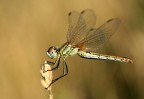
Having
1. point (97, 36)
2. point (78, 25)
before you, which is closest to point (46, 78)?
point (78, 25)

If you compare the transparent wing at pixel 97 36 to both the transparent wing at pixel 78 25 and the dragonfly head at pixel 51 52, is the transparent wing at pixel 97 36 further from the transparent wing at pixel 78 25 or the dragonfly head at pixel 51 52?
the dragonfly head at pixel 51 52

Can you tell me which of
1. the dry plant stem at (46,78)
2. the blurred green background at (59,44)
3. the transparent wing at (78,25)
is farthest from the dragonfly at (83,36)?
the dry plant stem at (46,78)

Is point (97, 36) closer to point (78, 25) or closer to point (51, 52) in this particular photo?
point (78, 25)

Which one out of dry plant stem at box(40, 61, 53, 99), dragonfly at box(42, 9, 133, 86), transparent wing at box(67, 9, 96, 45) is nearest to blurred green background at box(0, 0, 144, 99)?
dragonfly at box(42, 9, 133, 86)

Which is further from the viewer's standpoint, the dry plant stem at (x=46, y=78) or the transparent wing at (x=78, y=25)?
the transparent wing at (x=78, y=25)

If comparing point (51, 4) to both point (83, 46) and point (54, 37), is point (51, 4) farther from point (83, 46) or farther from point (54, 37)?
point (83, 46)

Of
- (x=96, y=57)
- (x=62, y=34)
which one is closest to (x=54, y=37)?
(x=62, y=34)

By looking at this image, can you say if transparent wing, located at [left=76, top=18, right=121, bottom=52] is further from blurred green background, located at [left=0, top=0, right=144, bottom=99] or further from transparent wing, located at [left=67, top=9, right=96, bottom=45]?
blurred green background, located at [left=0, top=0, right=144, bottom=99]
